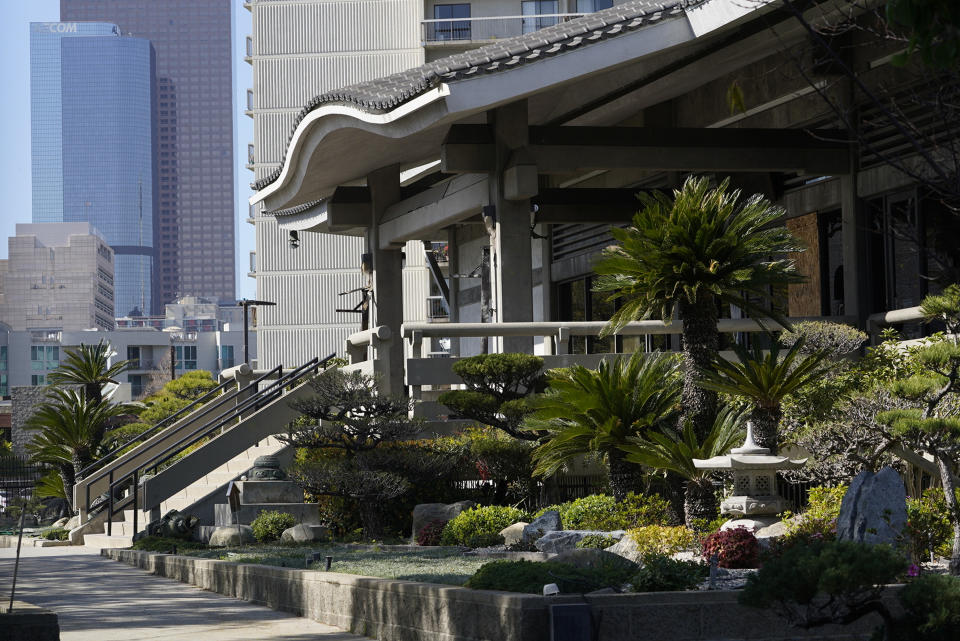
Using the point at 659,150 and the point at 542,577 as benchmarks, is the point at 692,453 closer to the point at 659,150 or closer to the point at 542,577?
the point at 542,577

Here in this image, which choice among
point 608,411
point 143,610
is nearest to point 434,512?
point 608,411

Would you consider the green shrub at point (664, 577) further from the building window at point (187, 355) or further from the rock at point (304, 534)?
the building window at point (187, 355)

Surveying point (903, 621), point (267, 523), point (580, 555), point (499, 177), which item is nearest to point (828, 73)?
point (499, 177)

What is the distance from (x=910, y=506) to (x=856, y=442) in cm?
138

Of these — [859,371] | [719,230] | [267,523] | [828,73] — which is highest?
[828,73]

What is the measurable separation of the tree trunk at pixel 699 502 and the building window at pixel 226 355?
15545 cm

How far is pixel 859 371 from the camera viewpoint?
17359mm

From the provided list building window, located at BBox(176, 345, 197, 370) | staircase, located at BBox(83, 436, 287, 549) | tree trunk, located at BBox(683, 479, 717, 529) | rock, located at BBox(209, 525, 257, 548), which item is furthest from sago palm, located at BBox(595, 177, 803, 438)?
building window, located at BBox(176, 345, 197, 370)

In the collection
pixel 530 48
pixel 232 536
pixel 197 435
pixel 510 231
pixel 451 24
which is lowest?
pixel 232 536

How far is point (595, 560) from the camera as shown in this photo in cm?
1136

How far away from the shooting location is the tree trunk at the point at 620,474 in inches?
643

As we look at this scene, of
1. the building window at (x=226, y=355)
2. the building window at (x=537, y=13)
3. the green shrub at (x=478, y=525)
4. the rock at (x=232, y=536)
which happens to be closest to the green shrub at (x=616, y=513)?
the green shrub at (x=478, y=525)

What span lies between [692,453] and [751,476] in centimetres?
71

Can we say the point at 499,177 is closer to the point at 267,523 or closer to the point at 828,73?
the point at 828,73
